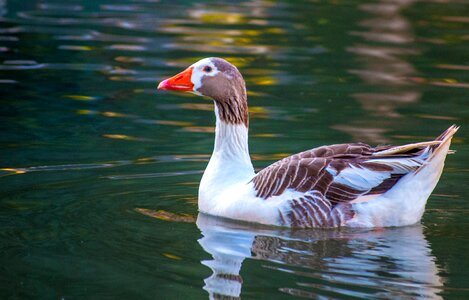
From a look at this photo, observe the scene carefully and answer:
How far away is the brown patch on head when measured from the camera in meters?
10.5

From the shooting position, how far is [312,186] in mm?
9828

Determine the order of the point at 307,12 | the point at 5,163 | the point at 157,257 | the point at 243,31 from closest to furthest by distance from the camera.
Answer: the point at 157,257 < the point at 5,163 < the point at 243,31 < the point at 307,12

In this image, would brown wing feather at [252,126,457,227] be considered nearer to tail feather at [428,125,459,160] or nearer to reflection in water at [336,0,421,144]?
tail feather at [428,125,459,160]

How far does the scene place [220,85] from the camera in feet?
34.4

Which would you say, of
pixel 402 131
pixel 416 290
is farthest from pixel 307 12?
pixel 416 290

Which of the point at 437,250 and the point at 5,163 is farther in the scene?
the point at 5,163

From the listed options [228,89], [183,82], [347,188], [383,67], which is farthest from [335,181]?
[383,67]

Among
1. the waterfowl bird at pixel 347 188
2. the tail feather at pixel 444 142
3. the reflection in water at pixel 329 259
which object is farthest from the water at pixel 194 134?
the tail feather at pixel 444 142

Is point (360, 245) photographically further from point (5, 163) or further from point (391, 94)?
point (391, 94)

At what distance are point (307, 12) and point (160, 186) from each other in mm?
15292

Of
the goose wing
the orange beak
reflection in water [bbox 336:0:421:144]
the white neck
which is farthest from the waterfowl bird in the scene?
reflection in water [bbox 336:0:421:144]

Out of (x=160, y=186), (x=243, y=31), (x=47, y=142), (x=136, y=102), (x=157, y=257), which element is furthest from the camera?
(x=243, y=31)

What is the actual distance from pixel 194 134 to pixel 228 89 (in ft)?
→ 11.3

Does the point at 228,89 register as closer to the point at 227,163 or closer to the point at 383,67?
the point at 227,163
